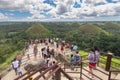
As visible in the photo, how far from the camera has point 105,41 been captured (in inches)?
2101

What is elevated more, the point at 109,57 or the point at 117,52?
the point at 109,57

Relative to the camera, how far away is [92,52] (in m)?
9.46

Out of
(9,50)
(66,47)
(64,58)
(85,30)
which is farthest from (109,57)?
(85,30)

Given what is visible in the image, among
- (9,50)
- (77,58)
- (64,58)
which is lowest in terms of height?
(9,50)

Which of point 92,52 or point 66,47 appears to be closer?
point 92,52

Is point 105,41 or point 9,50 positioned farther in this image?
point 9,50

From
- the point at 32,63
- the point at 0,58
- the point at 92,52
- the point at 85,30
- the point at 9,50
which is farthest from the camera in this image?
the point at 85,30

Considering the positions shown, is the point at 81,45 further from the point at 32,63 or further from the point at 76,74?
the point at 76,74

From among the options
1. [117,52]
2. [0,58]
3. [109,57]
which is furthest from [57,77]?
[0,58]

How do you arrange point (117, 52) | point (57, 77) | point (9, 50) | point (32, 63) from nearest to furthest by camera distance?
point (57, 77) → point (32, 63) → point (117, 52) → point (9, 50)

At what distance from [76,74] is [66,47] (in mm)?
13166

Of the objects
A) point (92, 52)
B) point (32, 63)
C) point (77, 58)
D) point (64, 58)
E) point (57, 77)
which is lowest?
point (64, 58)

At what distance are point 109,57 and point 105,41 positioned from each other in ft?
147

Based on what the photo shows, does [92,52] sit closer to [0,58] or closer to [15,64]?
[15,64]
